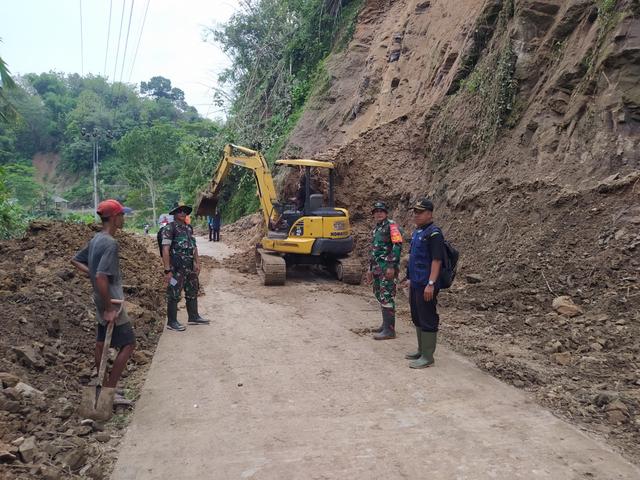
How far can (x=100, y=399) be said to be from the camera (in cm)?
414

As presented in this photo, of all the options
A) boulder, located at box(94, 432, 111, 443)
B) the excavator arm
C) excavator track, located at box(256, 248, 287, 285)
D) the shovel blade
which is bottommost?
boulder, located at box(94, 432, 111, 443)

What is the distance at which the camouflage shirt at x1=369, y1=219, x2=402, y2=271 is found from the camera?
6441 mm

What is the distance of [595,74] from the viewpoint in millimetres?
8164

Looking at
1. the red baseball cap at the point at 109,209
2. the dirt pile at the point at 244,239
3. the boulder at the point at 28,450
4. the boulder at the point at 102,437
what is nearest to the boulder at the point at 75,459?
the boulder at the point at 28,450

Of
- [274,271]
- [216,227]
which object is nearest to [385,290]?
[274,271]

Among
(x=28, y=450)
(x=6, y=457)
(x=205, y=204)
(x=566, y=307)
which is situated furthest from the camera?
(x=205, y=204)

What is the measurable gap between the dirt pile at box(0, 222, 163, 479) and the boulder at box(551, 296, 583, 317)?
490 cm

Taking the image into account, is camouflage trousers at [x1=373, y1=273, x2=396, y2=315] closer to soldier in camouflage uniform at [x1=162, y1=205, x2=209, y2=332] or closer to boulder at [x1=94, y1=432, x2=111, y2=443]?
soldier in camouflage uniform at [x1=162, y1=205, x2=209, y2=332]

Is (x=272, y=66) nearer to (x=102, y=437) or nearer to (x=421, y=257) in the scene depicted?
(x=421, y=257)

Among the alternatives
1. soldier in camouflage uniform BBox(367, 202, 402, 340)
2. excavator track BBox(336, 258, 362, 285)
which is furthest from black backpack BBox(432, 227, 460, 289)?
excavator track BBox(336, 258, 362, 285)

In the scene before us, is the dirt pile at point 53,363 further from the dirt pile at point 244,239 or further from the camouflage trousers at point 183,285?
the dirt pile at point 244,239

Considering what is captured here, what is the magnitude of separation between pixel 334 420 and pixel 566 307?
143 inches

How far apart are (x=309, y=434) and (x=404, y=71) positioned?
13174mm

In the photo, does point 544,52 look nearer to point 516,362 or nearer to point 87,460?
point 516,362
